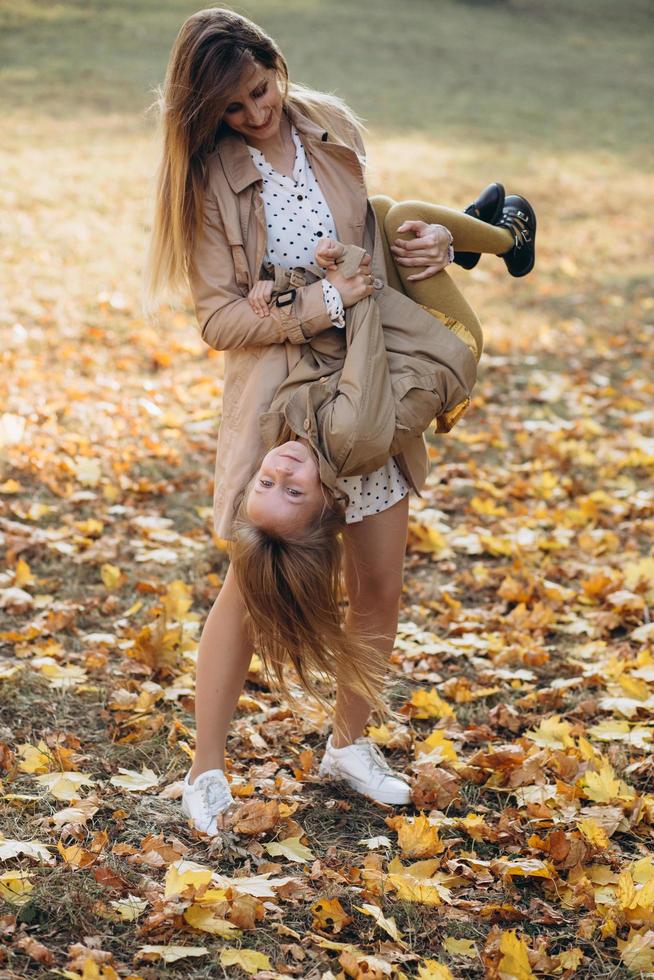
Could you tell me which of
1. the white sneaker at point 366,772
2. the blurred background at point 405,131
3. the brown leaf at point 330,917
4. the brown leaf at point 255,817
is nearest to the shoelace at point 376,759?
the white sneaker at point 366,772

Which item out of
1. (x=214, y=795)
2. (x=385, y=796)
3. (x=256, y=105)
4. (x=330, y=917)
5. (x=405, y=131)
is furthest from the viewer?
(x=405, y=131)

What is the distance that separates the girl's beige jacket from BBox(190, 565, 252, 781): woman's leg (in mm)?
219

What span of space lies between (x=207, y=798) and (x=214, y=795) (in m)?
0.02

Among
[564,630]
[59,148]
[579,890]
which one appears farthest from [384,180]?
[579,890]

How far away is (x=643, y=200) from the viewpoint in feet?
40.1

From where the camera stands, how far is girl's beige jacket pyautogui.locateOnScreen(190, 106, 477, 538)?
266 cm

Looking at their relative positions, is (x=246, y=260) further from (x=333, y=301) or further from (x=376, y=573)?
(x=376, y=573)

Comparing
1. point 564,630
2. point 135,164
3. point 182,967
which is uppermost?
point 135,164

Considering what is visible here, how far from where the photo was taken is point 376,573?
2.92 metres

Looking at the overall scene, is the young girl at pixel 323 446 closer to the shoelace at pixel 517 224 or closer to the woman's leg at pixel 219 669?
the woman's leg at pixel 219 669

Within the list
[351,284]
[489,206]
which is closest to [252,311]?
[351,284]

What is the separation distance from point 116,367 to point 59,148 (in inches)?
238

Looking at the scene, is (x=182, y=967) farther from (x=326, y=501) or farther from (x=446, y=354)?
(x=446, y=354)

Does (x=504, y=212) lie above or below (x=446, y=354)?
above
